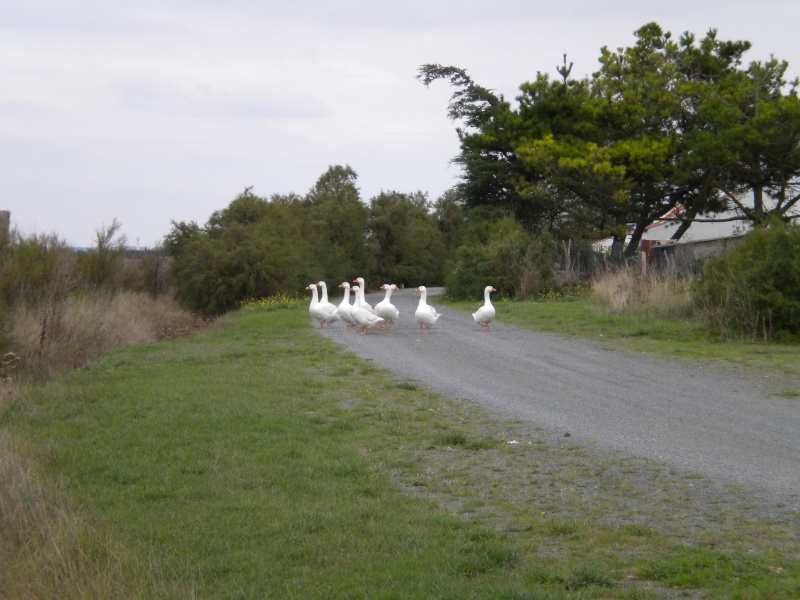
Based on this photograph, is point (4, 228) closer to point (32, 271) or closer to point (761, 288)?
point (32, 271)

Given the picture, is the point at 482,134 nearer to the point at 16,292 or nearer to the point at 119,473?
the point at 16,292

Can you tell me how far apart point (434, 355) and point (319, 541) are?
11.1 m

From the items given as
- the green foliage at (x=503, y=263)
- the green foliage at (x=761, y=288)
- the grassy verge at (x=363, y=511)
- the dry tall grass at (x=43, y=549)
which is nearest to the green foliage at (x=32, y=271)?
the grassy verge at (x=363, y=511)

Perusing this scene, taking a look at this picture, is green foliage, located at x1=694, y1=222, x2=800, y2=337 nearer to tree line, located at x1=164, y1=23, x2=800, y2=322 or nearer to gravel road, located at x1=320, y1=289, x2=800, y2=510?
gravel road, located at x1=320, y1=289, x2=800, y2=510

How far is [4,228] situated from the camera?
939 inches

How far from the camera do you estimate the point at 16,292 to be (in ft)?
68.2

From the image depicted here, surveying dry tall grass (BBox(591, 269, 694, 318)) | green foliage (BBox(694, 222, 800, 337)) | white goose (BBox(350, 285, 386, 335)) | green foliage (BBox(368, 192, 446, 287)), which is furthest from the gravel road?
green foliage (BBox(368, 192, 446, 287))

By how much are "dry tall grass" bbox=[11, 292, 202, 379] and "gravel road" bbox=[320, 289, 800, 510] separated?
5.92 metres

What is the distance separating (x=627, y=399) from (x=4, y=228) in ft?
58.8

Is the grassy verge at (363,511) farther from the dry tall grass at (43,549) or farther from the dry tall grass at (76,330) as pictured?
the dry tall grass at (76,330)

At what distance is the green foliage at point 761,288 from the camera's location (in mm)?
18422

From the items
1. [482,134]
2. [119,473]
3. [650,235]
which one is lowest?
[119,473]

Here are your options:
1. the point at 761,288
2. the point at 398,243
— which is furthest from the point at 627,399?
the point at 398,243

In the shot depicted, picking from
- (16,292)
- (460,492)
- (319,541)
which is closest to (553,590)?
(319,541)
